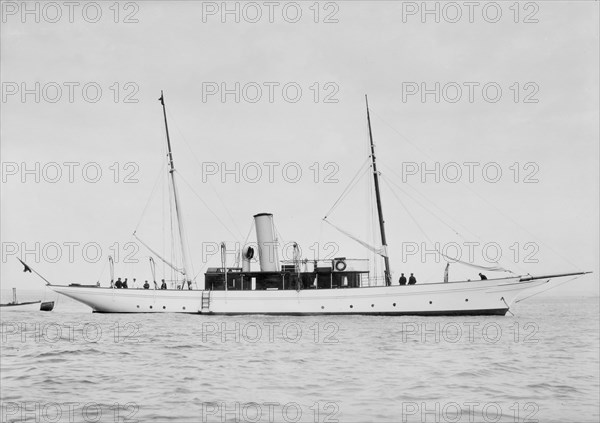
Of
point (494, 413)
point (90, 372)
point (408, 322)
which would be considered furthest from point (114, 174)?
point (494, 413)

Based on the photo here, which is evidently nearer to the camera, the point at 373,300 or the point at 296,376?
the point at 296,376

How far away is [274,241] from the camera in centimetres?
4425

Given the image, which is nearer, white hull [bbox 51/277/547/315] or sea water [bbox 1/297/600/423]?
sea water [bbox 1/297/600/423]

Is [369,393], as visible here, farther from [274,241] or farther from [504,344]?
[274,241]

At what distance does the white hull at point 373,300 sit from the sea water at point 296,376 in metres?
9.62

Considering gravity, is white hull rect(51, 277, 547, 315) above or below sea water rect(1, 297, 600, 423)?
above

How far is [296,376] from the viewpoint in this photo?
56.3 feet

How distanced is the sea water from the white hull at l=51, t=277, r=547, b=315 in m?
9.62

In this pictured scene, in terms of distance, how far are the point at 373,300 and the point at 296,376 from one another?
24067 mm

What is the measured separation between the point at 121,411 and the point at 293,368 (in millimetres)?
7027

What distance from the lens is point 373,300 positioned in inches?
1603

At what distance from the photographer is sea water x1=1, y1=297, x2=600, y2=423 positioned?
42.0ft

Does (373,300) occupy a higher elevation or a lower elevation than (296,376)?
higher

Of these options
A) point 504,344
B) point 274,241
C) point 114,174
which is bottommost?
point 504,344
